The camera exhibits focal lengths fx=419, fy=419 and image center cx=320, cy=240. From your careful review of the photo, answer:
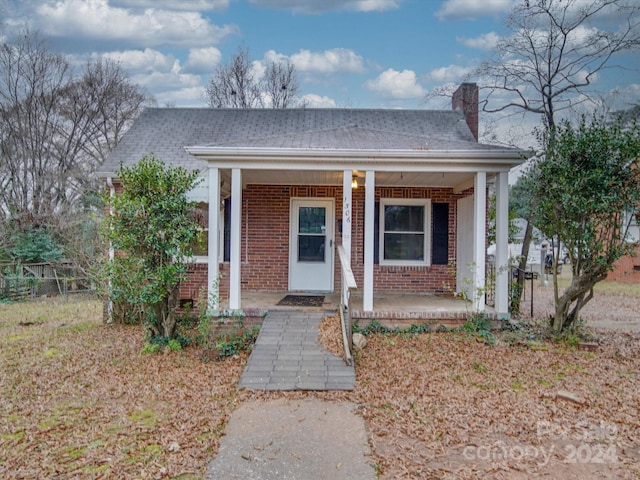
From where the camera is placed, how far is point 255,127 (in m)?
10.5

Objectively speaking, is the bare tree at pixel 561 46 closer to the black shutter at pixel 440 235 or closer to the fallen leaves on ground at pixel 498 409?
the black shutter at pixel 440 235

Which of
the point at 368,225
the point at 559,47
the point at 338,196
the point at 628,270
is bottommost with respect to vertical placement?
the point at 628,270

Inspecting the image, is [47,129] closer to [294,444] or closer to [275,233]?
[275,233]

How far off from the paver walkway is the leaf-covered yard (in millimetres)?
192

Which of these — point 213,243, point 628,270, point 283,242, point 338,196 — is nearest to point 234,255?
point 213,243

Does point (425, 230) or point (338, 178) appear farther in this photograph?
point (425, 230)

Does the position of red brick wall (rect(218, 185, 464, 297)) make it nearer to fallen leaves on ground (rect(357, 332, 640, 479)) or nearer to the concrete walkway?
fallen leaves on ground (rect(357, 332, 640, 479))

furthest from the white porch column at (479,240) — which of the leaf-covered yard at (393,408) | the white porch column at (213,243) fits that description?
the white porch column at (213,243)

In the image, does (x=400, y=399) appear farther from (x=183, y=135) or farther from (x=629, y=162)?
(x=183, y=135)

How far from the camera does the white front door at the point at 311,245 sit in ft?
30.2

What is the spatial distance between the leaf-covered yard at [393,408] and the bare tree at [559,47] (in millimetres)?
3563

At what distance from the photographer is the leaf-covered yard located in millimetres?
3166

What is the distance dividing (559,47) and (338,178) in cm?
587

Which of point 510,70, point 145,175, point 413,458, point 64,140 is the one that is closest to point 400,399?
point 413,458
